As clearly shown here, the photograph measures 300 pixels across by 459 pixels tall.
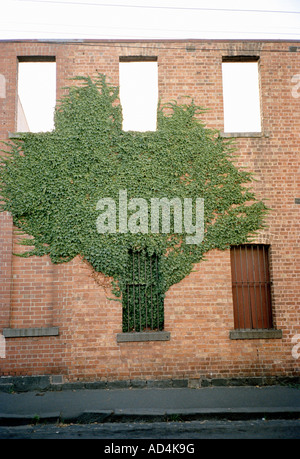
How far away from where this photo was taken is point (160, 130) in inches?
316

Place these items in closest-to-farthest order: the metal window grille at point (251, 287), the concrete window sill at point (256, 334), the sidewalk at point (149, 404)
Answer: the sidewalk at point (149, 404) < the concrete window sill at point (256, 334) < the metal window grille at point (251, 287)

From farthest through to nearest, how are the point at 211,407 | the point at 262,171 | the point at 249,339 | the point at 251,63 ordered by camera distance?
1. the point at 251,63
2. the point at 262,171
3. the point at 249,339
4. the point at 211,407

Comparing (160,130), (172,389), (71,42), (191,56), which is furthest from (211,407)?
(71,42)

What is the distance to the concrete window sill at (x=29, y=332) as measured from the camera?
24.1 feet

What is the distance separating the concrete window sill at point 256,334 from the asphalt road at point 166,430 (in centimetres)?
204

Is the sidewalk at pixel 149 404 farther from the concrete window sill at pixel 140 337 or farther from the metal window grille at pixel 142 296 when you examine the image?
the metal window grille at pixel 142 296

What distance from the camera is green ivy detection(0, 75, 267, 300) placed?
7633mm

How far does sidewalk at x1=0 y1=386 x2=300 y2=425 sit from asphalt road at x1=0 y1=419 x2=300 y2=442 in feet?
0.39

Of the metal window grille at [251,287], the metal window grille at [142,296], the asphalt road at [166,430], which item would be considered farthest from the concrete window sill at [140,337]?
the asphalt road at [166,430]

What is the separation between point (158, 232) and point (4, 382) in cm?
451

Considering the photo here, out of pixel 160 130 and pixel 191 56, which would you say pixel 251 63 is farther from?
pixel 160 130

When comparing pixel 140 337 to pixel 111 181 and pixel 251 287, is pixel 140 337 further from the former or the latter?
pixel 111 181

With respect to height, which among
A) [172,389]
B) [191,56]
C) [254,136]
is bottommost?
[172,389]

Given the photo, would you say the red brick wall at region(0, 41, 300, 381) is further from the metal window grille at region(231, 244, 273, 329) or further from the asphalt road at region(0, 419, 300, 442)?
the asphalt road at region(0, 419, 300, 442)
